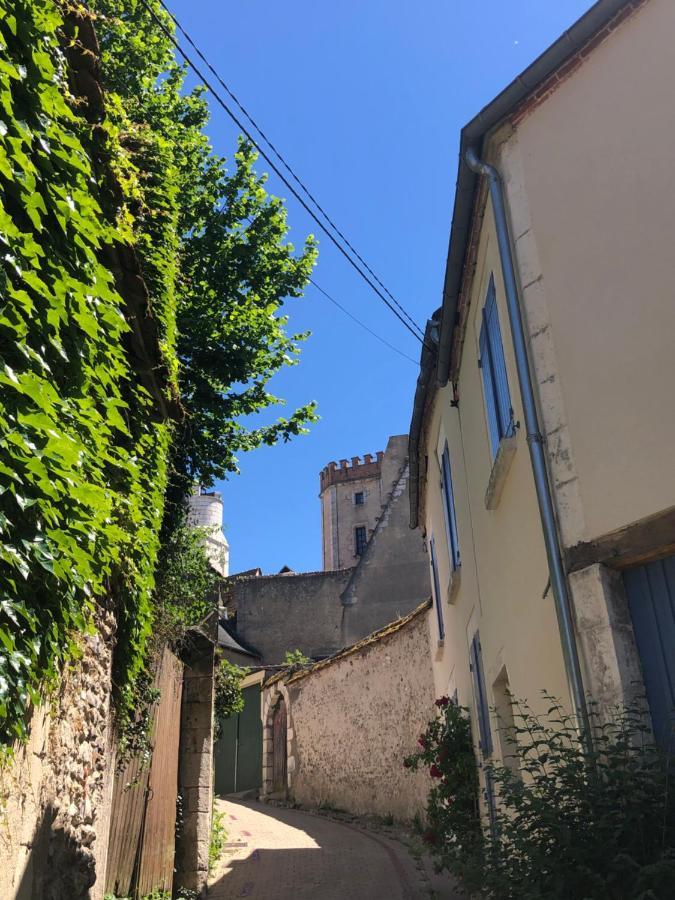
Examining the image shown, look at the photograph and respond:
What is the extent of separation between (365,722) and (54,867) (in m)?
11.0

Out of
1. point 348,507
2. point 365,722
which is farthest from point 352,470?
point 365,722

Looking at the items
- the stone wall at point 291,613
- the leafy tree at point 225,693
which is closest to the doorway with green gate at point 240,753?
the stone wall at point 291,613

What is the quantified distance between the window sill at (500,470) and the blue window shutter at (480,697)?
6.00 ft

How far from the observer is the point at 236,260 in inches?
421

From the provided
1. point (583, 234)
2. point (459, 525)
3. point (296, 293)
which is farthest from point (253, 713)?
point (583, 234)

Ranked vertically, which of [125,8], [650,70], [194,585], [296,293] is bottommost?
[194,585]

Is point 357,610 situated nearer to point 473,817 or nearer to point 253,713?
point 253,713

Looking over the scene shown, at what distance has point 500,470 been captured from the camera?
522 cm

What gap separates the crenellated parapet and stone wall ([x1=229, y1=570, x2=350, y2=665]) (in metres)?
20.5

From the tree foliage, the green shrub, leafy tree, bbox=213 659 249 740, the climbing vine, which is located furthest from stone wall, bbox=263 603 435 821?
the climbing vine

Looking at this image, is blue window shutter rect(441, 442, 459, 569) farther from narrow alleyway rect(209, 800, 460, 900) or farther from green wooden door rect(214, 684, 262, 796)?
green wooden door rect(214, 684, 262, 796)

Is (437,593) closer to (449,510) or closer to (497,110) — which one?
(449,510)

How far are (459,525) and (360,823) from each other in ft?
26.8

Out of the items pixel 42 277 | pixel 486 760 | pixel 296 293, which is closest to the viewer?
Answer: pixel 42 277
